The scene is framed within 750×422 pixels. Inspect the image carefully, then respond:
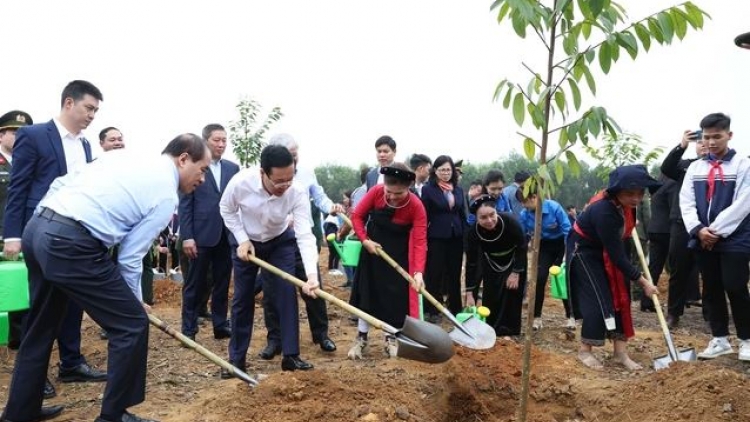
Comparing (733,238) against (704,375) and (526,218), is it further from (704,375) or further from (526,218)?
(526,218)

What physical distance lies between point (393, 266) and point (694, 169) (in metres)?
2.70

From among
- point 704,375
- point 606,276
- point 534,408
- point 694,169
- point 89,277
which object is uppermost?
point 694,169

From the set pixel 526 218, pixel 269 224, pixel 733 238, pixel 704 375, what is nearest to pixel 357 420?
pixel 269 224

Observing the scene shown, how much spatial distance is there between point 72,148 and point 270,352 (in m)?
2.22

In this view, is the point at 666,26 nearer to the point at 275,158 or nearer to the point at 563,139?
the point at 563,139

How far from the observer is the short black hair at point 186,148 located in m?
3.37

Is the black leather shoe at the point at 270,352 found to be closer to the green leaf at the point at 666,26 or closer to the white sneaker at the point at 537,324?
the white sneaker at the point at 537,324

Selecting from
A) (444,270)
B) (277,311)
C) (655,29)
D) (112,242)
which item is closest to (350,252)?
(444,270)

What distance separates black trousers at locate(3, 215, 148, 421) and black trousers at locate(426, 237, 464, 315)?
12.3 ft

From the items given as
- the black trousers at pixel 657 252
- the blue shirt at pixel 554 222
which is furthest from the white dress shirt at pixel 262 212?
the black trousers at pixel 657 252

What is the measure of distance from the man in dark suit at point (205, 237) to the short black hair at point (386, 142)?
5.06 ft

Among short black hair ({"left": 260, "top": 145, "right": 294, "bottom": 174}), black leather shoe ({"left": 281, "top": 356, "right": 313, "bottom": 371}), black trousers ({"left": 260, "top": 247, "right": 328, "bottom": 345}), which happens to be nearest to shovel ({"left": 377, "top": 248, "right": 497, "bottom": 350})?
black trousers ({"left": 260, "top": 247, "right": 328, "bottom": 345})

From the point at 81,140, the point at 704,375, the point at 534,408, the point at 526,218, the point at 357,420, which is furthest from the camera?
the point at 526,218

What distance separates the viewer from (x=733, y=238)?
499cm
